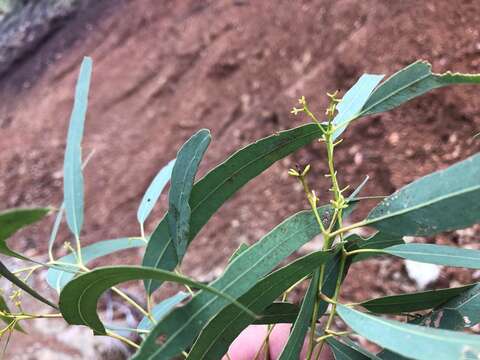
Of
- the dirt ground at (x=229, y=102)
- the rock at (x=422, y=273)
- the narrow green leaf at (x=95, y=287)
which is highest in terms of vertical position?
the narrow green leaf at (x=95, y=287)

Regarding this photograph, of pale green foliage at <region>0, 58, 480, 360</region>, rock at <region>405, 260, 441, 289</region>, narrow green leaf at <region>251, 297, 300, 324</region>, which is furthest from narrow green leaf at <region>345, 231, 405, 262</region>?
rock at <region>405, 260, 441, 289</region>

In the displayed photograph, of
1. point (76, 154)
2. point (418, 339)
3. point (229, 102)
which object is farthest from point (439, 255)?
point (229, 102)

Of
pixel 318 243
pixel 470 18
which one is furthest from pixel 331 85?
pixel 318 243

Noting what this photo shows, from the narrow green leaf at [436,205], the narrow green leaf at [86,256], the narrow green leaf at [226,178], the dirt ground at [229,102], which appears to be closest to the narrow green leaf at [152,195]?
the narrow green leaf at [86,256]

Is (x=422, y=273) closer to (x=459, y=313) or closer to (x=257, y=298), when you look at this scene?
(x=459, y=313)

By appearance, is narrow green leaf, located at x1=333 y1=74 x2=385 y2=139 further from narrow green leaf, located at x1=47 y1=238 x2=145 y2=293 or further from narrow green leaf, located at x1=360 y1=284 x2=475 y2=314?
narrow green leaf, located at x1=47 y1=238 x2=145 y2=293

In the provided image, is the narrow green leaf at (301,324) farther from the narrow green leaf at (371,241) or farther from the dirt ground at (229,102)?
the dirt ground at (229,102)
